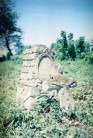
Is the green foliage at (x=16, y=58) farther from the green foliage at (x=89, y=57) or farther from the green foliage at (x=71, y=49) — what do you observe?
the green foliage at (x=89, y=57)

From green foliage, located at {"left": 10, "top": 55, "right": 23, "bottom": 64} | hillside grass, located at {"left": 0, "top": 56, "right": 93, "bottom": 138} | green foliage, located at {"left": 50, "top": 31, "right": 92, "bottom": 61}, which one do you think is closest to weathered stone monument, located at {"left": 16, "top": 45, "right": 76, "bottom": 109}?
hillside grass, located at {"left": 0, "top": 56, "right": 93, "bottom": 138}

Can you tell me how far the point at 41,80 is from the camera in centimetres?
266

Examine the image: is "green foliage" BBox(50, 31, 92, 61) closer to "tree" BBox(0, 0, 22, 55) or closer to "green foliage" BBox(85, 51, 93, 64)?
"green foliage" BBox(85, 51, 93, 64)

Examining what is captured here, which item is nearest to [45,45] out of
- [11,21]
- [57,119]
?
[11,21]

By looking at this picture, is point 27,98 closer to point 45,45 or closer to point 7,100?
point 7,100

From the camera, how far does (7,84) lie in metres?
3.68

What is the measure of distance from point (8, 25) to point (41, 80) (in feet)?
2.76

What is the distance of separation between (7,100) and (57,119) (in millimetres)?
678

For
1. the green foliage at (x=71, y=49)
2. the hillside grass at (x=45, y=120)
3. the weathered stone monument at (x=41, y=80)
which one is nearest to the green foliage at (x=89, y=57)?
the green foliage at (x=71, y=49)

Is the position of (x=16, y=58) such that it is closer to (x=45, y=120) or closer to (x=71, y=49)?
(x=71, y=49)

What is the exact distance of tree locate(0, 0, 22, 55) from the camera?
278 centimetres

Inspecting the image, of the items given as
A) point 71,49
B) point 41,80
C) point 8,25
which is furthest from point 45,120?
point 71,49

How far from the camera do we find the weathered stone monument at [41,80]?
256cm

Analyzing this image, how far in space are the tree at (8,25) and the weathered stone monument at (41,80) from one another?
0.33m
